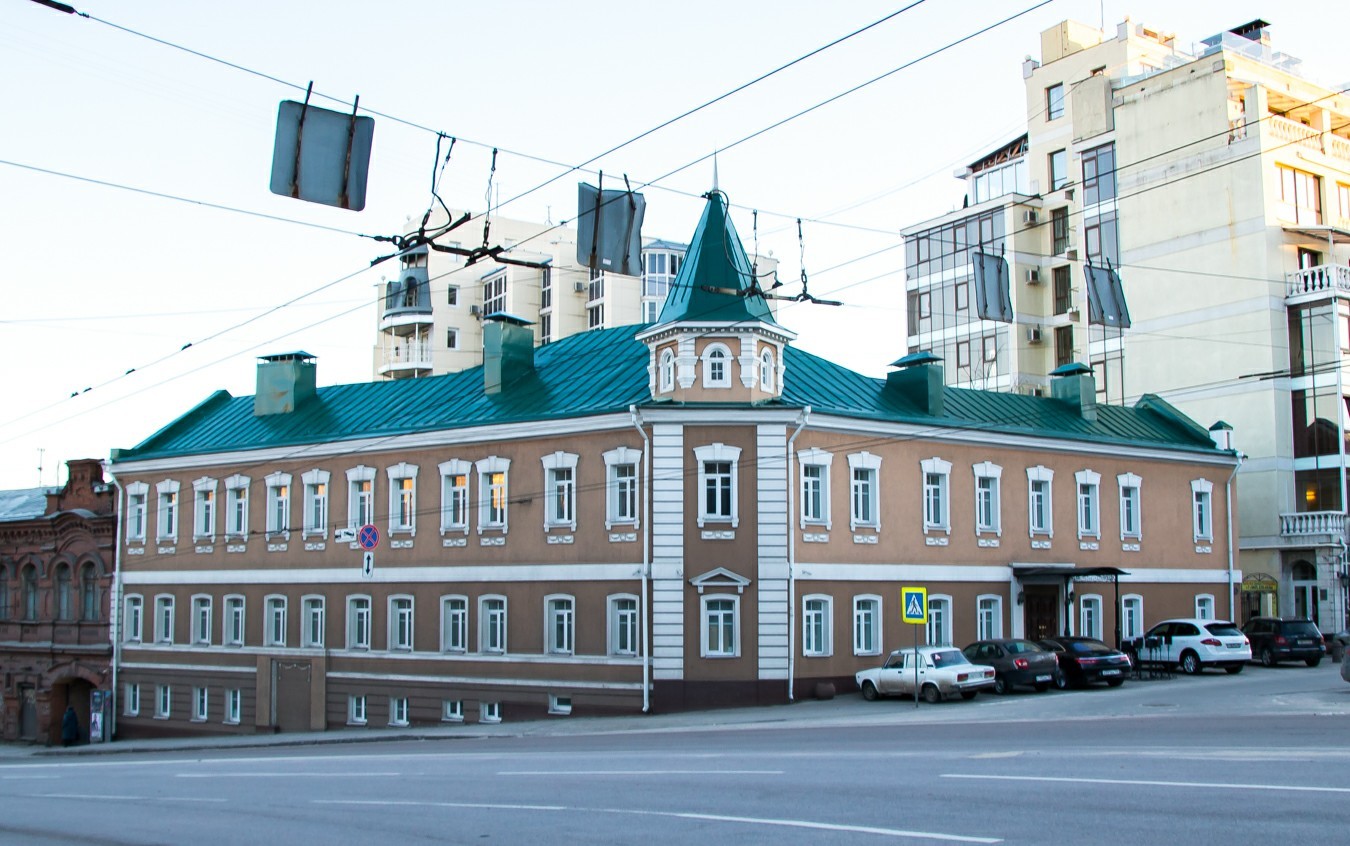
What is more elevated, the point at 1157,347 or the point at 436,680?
the point at 1157,347

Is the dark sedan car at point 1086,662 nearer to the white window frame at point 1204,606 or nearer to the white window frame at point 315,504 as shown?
the white window frame at point 1204,606

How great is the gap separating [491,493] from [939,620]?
42.1 ft

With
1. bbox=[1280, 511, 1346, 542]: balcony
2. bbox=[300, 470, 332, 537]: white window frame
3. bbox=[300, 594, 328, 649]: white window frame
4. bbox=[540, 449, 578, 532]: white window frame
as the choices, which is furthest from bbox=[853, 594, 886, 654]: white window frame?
bbox=[1280, 511, 1346, 542]: balcony

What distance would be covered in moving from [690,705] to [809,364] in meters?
10.9

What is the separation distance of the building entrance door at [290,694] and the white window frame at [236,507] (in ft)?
15.8

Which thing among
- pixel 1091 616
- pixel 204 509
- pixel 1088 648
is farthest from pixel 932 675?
pixel 204 509

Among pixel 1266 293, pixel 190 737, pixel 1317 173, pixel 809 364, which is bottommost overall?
pixel 190 737

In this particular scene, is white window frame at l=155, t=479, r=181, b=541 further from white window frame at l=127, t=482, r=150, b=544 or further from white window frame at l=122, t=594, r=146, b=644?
white window frame at l=122, t=594, r=146, b=644

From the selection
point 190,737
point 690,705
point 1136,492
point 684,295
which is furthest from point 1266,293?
point 190,737

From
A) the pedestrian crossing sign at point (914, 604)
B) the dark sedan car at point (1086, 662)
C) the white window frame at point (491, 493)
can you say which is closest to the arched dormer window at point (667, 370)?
the white window frame at point (491, 493)

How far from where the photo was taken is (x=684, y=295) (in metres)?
34.4

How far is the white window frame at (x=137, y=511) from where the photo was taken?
1869 inches

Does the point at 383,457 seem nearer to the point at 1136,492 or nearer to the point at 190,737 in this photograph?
the point at 190,737

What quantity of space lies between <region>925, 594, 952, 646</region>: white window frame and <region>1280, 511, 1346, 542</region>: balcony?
742 inches
